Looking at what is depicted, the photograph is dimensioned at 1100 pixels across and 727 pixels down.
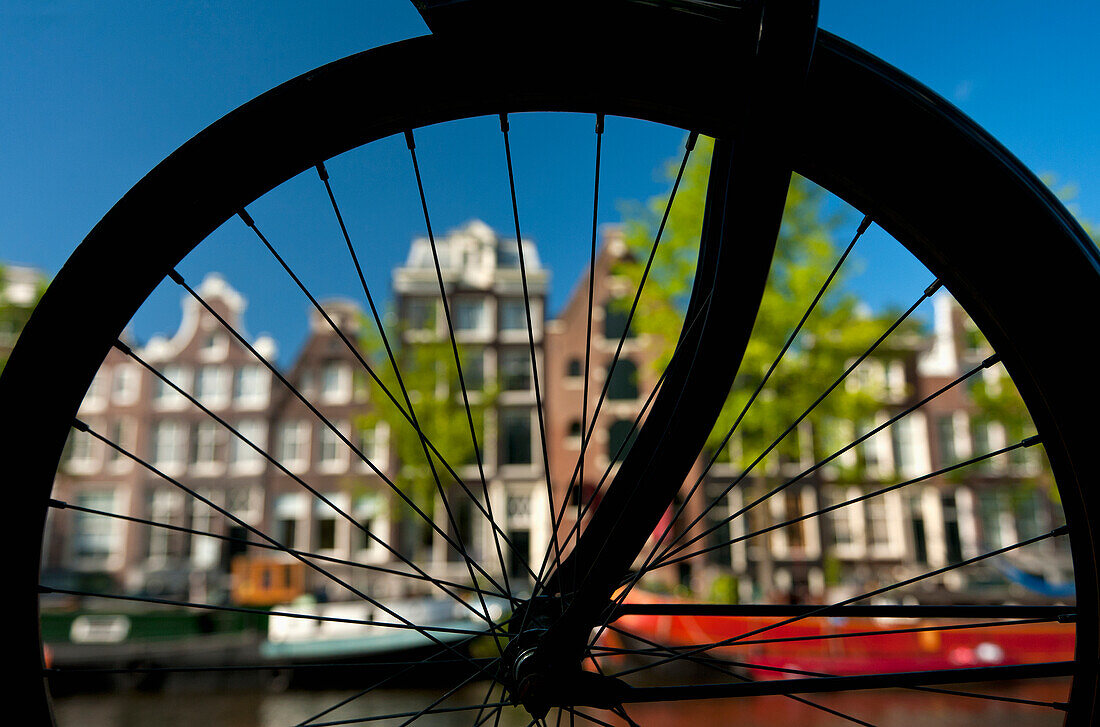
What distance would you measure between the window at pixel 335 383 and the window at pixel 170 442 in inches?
86.7

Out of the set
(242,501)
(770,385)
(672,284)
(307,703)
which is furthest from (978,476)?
(242,501)

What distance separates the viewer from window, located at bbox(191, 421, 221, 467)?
1095 centimetres

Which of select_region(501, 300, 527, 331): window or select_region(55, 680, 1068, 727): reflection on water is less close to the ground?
select_region(501, 300, 527, 331): window

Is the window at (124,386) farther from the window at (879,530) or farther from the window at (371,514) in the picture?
the window at (879,530)

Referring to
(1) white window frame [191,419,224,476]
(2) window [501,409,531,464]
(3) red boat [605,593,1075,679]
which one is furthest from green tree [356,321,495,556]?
(3) red boat [605,593,1075,679]

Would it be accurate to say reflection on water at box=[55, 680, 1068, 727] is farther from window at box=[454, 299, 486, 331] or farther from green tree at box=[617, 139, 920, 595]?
window at box=[454, 299, 486, 331]

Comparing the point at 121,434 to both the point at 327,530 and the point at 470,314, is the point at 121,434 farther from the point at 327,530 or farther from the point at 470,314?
the point at 470,314

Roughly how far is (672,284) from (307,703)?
13.8ft

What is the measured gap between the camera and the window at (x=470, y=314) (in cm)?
1092

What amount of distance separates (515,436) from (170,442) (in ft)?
16.5

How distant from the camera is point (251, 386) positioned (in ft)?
36.4

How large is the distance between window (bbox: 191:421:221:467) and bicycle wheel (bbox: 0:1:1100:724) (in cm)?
1125

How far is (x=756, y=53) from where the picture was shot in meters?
0.50

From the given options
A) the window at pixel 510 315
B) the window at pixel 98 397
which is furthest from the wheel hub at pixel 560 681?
A: the window at pixel 98 397
